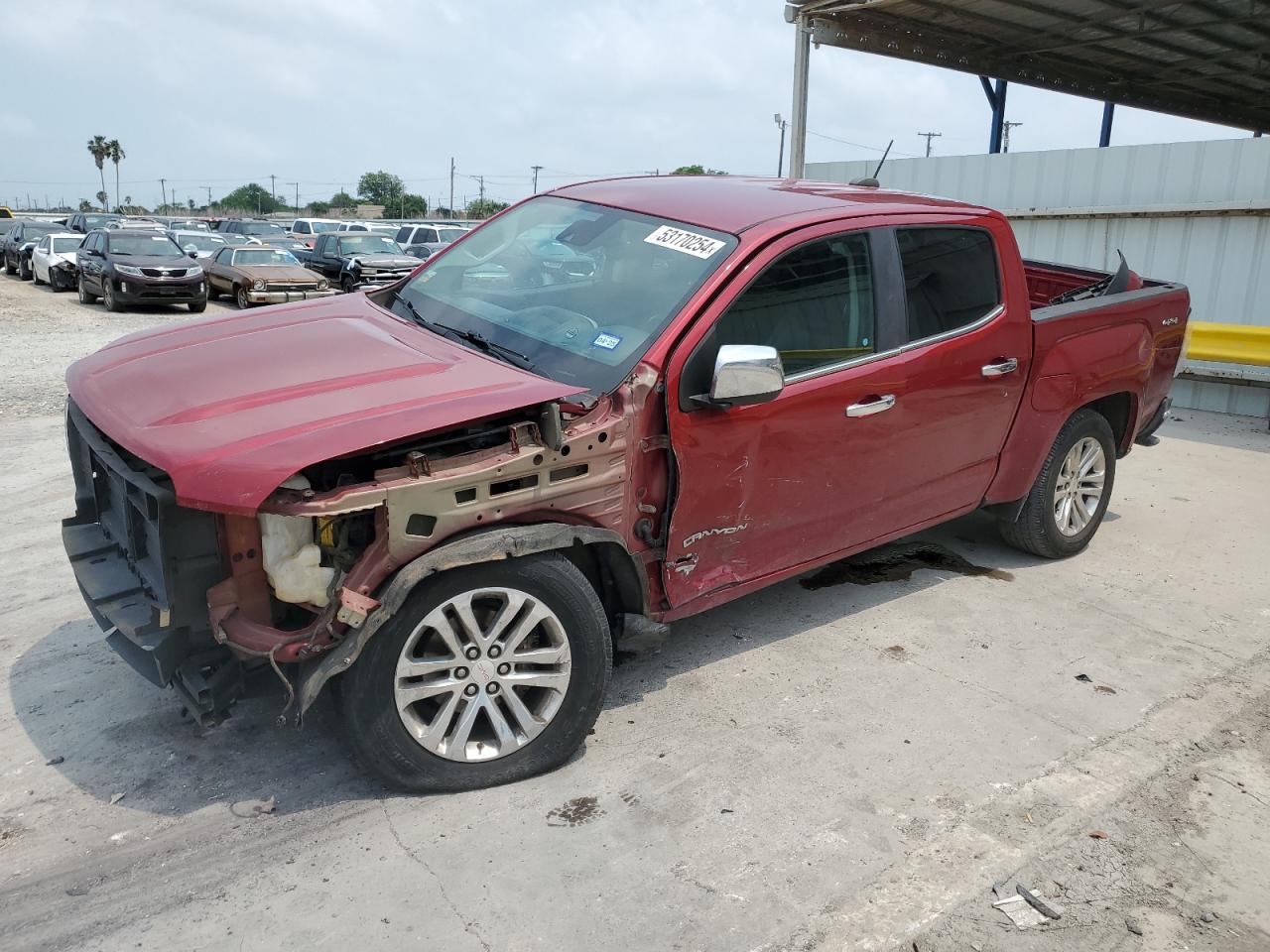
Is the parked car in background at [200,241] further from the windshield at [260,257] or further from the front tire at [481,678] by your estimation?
the front tire at [481,678]

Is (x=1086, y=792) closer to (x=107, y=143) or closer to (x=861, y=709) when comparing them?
(x=861, y=709)

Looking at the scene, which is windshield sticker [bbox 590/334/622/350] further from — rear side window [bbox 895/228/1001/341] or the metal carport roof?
the metal carport roof

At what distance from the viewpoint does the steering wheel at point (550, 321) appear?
12.4ft

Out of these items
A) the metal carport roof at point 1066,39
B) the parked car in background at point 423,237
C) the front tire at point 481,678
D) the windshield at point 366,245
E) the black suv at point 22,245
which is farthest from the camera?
the parked car in background at point 423,237

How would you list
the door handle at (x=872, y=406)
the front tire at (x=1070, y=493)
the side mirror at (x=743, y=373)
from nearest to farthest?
the side mirror at (x=743, y=373), the door handle at (x=872, y=406), the front tire at (x=1070, y=493)

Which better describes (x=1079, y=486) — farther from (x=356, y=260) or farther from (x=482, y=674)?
(x=356, y=260)

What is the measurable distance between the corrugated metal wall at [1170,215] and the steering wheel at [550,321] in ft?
30.0

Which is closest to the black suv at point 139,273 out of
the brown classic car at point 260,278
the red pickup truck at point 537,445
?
the brown classic car at point 260,278

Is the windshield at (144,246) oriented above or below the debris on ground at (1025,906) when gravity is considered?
above

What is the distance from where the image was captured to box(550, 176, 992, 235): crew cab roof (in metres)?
4.08

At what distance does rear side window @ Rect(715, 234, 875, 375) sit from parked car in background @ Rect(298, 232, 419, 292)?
58.9ft

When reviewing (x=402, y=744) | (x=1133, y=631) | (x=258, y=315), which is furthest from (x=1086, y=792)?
(x=258, y=315)

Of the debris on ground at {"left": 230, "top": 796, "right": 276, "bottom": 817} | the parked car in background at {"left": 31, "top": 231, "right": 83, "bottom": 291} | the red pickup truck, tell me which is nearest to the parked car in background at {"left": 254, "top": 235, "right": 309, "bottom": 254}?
the parked car in background at {"left": 31, "top": 231, "right": 83, "bottom": 291}

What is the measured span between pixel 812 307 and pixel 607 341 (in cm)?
91
